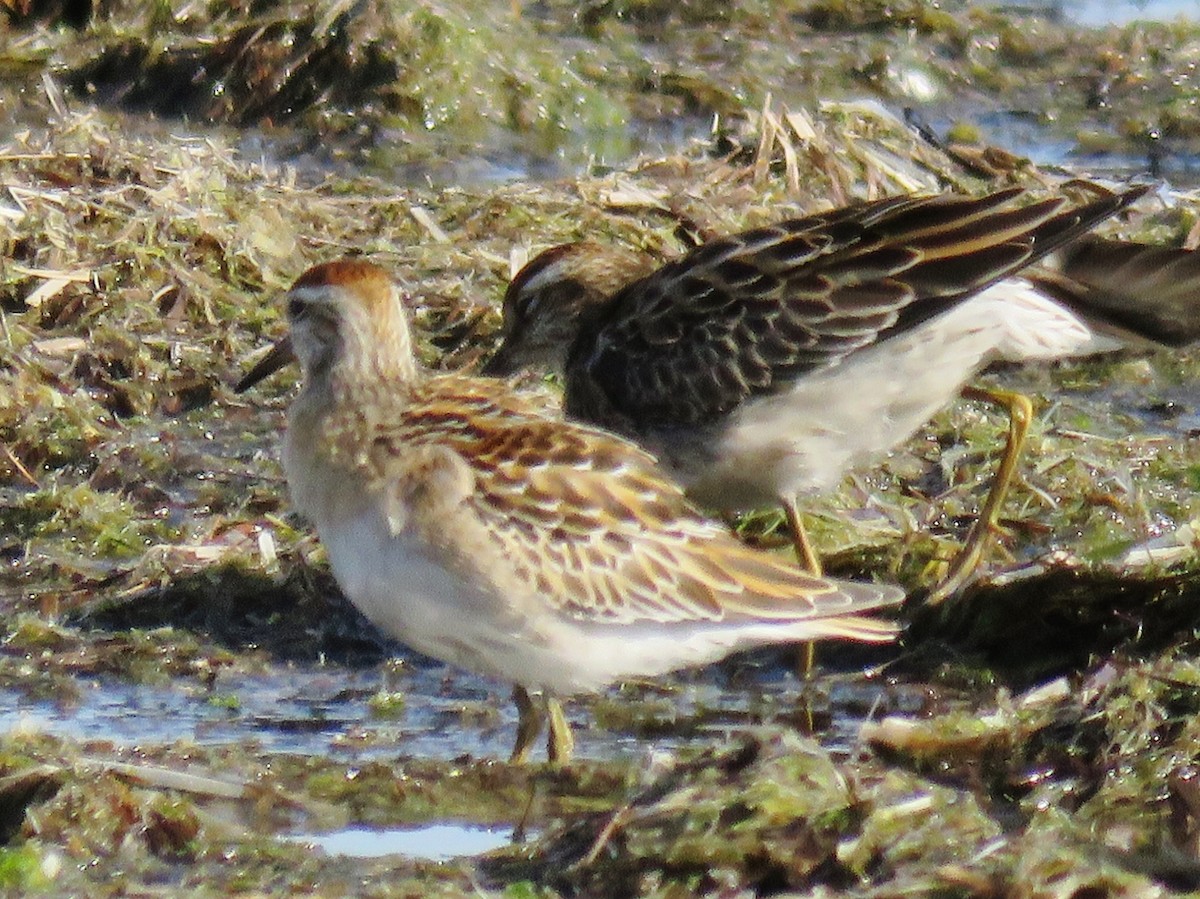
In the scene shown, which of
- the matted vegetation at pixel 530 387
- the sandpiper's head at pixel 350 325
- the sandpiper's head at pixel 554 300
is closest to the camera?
the matted vegetation at pixel 530 387

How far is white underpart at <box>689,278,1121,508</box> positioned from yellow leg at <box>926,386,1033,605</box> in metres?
0.43

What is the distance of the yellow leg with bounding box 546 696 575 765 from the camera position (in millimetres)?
6047

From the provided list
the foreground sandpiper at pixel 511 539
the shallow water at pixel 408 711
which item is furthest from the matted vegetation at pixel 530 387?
the foreground sandpiper at pixel 511 539

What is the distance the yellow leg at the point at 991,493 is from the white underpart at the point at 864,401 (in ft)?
1.41

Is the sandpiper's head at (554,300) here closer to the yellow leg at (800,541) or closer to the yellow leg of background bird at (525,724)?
the yellow leg at (800,541)

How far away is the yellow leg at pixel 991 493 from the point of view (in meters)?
7.13

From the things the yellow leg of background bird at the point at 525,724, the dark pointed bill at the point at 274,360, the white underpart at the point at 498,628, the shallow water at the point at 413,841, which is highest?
the dark pointed bill at the point at 274,360

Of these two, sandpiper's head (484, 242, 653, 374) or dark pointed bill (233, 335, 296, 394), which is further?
sandpiper's head (484, 242, 653, 374)

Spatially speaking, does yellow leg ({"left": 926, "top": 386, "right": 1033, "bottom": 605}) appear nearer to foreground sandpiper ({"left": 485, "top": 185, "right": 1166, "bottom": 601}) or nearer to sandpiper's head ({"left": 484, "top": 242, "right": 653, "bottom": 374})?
foreground sandpiper ({"left": 485, "top": 185, "right": 1166, "bottom": 601})

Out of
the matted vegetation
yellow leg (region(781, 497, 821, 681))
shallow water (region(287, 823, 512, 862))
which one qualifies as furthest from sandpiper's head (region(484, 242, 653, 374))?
shallow water (region(287, 823, 512, 862))

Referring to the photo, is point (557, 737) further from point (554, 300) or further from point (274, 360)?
point (554, 300)

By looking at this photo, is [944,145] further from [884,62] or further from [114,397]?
[114,397]

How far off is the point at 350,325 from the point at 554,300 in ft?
5.22

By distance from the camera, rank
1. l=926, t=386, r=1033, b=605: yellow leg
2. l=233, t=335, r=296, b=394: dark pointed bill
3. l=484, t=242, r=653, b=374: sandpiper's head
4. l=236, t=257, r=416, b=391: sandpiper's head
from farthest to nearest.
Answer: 1. l=484, t=242, r=653, b=374: sandpiper's head
2. l=926, t=386, r=1033, b=605: yellow leg
3. l=233, t=335, r=296, b=394: dark pointed bill
4. l=236, t=257, r=416, b=391: sandpiper's head
